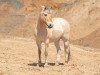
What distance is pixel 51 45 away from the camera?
25.6 meters

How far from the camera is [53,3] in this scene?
44.6 metres

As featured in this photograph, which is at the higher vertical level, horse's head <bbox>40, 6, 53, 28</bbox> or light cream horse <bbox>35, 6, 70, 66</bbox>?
horse's head <bbox>40, 6, 53, 28</bbox>

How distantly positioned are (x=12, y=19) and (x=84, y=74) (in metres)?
26.3

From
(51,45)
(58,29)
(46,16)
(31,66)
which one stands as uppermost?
(46,16)

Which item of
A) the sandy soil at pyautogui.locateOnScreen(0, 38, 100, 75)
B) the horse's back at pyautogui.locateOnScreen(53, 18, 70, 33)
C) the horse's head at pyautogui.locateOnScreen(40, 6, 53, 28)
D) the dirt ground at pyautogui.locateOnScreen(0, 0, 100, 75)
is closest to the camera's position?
the sandy soil at pyautogui.locateOnScreen(0, 38, 100, 75)

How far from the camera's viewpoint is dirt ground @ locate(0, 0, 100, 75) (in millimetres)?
15719

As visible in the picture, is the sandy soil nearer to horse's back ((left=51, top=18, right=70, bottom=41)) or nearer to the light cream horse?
the light cream horse

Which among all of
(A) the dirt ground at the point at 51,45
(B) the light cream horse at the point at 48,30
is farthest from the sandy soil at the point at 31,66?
(B) the light cream horse at the point at 48,30

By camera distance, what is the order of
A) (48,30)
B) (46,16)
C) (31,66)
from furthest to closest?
(31,66) → (48,30) → (46,16)

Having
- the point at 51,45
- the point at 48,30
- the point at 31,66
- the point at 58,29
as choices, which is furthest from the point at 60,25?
the point at 51,45

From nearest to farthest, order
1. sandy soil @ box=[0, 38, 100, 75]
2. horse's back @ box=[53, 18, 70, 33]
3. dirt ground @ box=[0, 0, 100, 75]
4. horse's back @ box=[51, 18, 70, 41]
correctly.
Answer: sandy soil @ box=[0, 38, 100, 75] < dirt ground @ box=[0, 0, 100, 75] < horse's back @ box=[51, 18, 70, 41] < horse's back @ box=[53, 18, 70, 33]

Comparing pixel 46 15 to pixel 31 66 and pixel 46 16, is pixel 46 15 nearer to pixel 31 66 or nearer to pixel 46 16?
pixel 46 16

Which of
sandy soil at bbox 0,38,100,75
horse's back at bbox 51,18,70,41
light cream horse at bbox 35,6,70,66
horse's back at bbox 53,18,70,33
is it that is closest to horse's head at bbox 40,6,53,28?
light cream horse at bbox 35,6,70,66

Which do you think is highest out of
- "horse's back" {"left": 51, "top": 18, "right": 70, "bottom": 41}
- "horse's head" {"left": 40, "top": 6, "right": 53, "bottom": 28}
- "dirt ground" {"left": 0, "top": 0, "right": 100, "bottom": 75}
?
"horse's head" {"left": 40, "top": 6, "right": 53, "bottom": 28}
